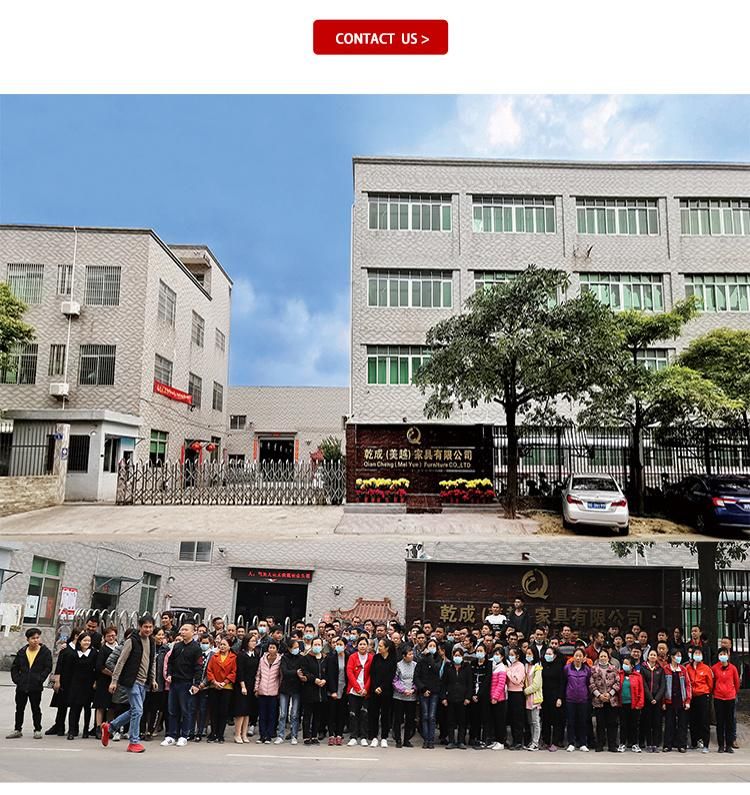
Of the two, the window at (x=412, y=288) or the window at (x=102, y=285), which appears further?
the window at (x=412, y=288)

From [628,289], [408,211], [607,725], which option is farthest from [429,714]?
[408,211]

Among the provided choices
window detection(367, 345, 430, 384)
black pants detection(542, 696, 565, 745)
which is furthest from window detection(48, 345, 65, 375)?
window detection(367, 345, 430, 384)

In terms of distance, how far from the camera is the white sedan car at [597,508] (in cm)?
702

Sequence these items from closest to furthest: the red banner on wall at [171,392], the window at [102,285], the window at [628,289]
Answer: the window at [102,285] → the red banner on wall at [171,392] → the window at [628,289]

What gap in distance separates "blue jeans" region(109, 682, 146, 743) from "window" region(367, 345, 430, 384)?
26.1ft

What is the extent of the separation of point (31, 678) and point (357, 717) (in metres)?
2.62

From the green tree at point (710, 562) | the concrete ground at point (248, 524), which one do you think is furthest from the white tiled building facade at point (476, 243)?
the green tree at point (710, 562)

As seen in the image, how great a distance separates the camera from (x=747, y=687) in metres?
6.66

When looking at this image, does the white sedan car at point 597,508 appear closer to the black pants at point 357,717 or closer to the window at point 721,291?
the window at point 721,291

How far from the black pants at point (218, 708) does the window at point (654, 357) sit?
21.0ft

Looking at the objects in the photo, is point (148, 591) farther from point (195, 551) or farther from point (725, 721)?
point (725, 721)

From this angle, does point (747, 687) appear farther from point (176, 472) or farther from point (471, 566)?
point (176, 472)

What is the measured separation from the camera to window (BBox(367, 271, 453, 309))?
39.3 ft
